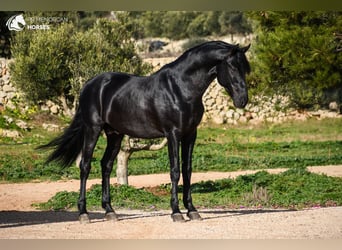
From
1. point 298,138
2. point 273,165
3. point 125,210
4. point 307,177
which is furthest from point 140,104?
point 298,138

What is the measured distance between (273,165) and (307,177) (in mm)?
1699

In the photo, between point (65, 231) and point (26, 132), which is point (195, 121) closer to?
point (65, 231)

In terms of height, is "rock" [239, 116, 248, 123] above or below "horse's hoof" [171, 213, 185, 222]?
above

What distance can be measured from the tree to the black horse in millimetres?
3487

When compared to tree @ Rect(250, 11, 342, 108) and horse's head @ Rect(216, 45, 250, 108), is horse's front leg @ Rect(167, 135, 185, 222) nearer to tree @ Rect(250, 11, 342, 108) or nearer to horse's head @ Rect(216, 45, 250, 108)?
horse's head @ Rect(216, 45, 250, 108)

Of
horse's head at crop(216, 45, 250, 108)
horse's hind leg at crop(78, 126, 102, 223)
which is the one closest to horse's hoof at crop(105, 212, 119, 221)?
horse's hind leg at crop(78, 126, 102, 223)

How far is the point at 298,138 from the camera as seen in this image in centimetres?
1452

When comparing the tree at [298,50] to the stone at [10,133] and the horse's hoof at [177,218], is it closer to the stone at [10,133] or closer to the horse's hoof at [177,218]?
the stone at [10,133]

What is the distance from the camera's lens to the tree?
1049cm

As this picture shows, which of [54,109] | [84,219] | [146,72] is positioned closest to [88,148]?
[84,219]

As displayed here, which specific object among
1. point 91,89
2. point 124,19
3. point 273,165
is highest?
point 124,19

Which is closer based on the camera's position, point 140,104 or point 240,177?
point 140,104

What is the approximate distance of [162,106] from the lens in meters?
7.39

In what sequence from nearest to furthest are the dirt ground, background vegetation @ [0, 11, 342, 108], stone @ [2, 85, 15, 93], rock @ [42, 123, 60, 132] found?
the dirt ground → background vegetation @ [0, 11, 342, 108] → stone @ [2, 85, 15, 93] → rock @ [42, 123, 60, 132]
